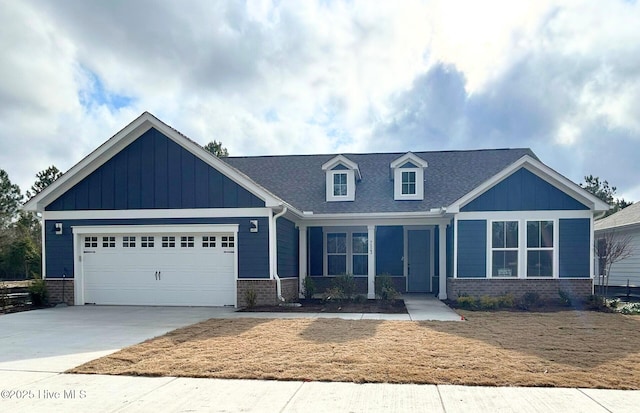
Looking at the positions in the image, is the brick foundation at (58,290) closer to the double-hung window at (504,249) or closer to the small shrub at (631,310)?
the double-hung window at (504,249)

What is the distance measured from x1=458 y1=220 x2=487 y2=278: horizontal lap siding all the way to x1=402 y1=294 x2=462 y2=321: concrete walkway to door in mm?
1311

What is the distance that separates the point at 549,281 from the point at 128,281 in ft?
41.7

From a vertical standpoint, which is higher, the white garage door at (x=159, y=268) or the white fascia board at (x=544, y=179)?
the white fascia board at (x=544, y=179)

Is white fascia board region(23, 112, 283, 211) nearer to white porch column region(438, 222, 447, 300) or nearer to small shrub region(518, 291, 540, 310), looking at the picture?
white porch column region(438, 222, 447, 300)

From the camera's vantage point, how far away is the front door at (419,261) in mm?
18797

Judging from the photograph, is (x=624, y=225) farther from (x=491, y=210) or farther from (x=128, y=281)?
(x=128, y=281)

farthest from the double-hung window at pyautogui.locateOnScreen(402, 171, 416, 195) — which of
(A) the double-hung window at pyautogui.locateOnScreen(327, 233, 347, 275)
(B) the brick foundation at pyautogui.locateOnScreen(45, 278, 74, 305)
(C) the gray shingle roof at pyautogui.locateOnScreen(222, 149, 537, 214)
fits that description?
(B) the brick foundation at pyautogui.locateOnScreen(45, 278, 74, 305)

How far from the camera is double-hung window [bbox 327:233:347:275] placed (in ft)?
60.5

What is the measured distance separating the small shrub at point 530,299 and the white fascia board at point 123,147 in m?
7.63

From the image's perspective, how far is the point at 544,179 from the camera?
574 inches

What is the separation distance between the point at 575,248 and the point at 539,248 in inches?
40.6

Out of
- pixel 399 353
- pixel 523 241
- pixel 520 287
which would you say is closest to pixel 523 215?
pixel 523 241

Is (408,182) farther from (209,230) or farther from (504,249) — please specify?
(209,230)

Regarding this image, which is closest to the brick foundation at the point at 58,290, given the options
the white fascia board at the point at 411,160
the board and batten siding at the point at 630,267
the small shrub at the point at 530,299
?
the white fascia board at the point at 411,160
